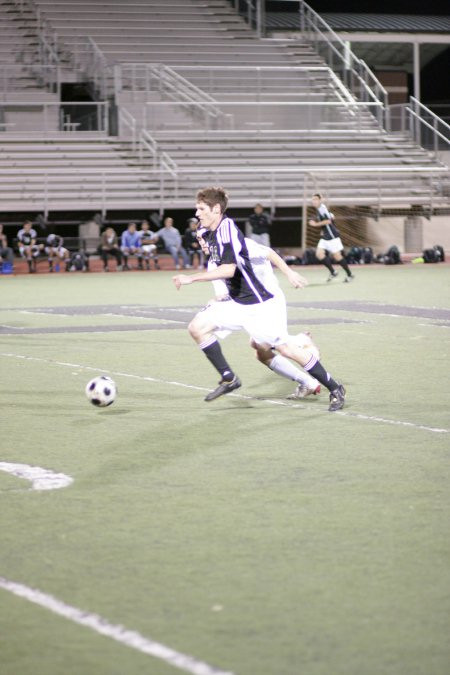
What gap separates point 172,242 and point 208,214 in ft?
78.3

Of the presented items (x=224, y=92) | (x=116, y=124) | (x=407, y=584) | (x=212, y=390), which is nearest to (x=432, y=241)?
(x=224, y=92)

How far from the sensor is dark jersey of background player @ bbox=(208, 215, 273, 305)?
9469 mm

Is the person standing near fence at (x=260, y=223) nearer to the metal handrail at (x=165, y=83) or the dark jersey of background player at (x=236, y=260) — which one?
the metal handrail at (x=165, y=83)

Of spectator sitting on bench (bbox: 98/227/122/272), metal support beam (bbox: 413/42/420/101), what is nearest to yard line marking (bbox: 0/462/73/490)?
spectator sitting on bench (bbox: 98/227/122/272)

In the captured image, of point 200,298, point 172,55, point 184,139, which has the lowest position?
point 200,298

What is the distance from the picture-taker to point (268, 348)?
9.83 meters

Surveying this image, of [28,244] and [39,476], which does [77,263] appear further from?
[39,476]

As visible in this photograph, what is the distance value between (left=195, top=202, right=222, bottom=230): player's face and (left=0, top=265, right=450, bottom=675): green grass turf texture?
153 cm

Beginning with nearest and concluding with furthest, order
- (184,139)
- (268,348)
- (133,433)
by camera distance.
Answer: (133,433), (268,348), (184,139)

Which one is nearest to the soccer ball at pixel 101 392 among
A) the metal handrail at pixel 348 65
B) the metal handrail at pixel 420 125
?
the metal handrail at pixel 420 125

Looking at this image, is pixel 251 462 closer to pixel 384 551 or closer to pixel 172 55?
pixel 384 551

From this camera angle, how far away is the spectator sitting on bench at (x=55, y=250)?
32.5 m

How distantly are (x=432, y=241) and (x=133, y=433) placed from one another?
31.8 meters

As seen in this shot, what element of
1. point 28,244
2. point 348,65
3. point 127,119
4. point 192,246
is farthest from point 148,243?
point 348,65
